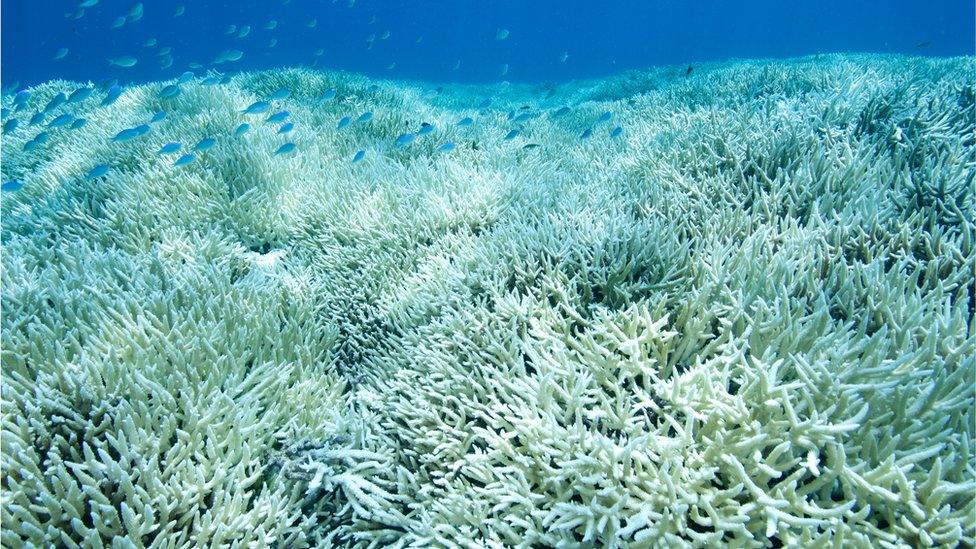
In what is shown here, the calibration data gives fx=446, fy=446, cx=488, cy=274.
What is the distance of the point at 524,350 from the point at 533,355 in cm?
13

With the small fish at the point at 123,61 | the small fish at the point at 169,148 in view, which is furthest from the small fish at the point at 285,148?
the small fish at the point at 123,61

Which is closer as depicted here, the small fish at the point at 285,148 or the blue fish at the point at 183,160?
the blue fish at the point at 183,160

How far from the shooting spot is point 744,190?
3.58m

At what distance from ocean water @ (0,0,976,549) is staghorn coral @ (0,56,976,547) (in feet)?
0.06

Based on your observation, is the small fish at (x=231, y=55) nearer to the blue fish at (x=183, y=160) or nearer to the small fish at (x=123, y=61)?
the small fish at (x=123, y=61)

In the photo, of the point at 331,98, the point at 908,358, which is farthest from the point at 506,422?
the point at 331,98

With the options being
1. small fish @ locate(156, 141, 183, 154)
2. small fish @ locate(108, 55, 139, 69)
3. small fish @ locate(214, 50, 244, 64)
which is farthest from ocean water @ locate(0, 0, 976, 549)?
small fish @ locate(108, 55, 139, 69)

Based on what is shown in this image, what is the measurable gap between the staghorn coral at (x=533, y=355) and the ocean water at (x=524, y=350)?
2cm

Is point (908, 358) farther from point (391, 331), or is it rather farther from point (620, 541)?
point (391, 331)

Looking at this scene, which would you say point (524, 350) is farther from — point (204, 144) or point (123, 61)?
point (123, 61)

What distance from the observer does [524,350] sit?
234 centimetres

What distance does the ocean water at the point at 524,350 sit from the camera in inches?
64.5

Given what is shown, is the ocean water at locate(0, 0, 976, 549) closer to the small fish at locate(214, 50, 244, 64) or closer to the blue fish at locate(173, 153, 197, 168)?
the blue fish at locate(173, 153, 197, 168)

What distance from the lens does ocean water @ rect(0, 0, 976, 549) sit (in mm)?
1639
